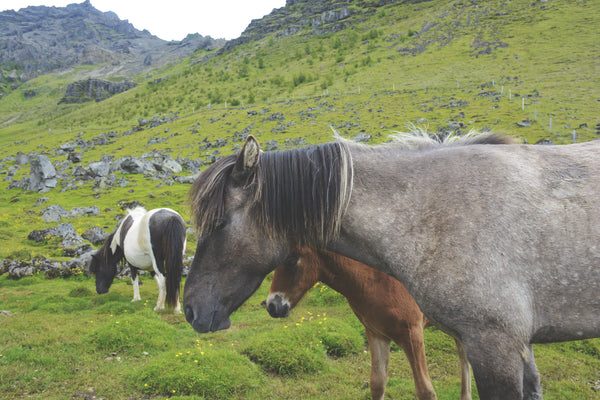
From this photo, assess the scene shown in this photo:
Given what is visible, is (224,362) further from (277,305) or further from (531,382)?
(531,382)

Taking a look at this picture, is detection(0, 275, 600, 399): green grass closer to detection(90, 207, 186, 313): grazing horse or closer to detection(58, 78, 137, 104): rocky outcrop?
detection(90, 207, 186, 313): grazing horse

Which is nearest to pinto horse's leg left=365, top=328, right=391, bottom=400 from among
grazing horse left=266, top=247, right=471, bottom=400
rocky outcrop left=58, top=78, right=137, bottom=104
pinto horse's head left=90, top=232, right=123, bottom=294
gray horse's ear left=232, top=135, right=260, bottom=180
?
grazing horse left=266, top=247, right=471, bottom=400

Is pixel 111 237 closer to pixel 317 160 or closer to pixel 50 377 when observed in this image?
pixel 50 377

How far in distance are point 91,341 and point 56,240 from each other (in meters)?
14.0

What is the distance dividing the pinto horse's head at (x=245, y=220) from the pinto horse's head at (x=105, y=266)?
36.1 ft

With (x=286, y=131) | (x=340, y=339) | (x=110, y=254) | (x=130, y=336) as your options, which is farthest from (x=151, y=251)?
(x=286, y=131)

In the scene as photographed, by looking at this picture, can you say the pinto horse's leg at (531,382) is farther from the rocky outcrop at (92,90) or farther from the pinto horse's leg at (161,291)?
the rocky outcrop at (92,90)

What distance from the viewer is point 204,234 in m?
2.81

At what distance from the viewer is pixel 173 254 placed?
407 inches

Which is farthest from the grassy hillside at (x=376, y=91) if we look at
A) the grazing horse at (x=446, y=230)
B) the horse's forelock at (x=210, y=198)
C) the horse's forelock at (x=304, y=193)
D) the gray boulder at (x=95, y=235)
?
the horse's forelock at (x=210, y=198)

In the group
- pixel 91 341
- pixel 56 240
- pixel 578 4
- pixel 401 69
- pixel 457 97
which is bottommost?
pixel 56 240

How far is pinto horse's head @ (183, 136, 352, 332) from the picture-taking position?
277 cm

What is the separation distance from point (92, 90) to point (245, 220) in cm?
14962

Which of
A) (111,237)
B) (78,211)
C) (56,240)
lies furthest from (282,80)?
(111,237)
